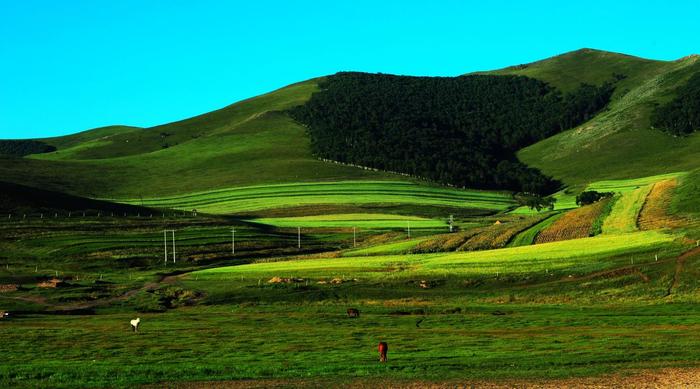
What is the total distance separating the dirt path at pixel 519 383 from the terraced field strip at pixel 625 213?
8269cm

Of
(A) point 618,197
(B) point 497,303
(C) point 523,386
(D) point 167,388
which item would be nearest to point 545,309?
(B) point 497,303

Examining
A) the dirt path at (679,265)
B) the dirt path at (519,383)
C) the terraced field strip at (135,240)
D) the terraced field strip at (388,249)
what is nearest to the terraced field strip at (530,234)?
the terraced field strip at (388,249)

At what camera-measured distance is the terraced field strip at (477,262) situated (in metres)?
105

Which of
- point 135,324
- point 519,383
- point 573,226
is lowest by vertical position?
point 135,324

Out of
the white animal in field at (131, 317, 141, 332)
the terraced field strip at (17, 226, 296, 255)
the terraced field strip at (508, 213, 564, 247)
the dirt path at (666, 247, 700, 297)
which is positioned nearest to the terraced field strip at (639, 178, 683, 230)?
the terraced field strip at (508, 213, 564, 247)

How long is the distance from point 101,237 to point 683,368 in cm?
13825

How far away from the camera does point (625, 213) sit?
13750 cm

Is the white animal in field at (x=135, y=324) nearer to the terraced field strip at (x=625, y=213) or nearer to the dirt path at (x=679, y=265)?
the dirt path at (x=679, y=265)

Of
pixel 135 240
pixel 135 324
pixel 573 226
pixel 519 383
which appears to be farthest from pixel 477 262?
pixel 135 240

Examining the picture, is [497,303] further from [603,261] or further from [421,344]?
[421,344]

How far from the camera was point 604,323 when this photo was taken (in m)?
69.6

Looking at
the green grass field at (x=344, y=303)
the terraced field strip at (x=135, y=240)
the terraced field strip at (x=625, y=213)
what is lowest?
the green grass field at (x=344, y=303)

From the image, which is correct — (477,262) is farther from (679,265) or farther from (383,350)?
(383,350)

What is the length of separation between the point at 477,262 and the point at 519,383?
72486 millimetres
